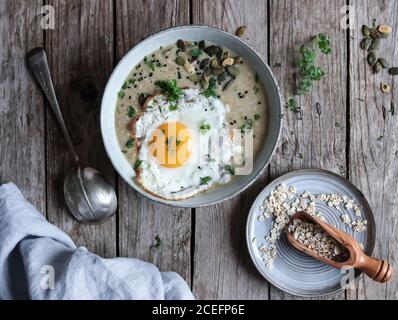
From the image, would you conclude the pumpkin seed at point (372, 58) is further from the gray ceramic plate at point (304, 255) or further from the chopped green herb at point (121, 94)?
the chopped green herb at point (121, 94)

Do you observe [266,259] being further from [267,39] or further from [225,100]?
[267,39]

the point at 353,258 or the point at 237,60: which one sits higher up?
the point at 237,60

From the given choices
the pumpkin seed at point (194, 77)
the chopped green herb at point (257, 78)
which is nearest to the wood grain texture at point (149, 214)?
the pumpkin seed at point (194, 77)

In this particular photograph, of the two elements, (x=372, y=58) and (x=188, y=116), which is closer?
(x=188, y=116)

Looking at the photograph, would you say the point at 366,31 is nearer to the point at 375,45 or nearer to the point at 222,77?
the point at 375,45

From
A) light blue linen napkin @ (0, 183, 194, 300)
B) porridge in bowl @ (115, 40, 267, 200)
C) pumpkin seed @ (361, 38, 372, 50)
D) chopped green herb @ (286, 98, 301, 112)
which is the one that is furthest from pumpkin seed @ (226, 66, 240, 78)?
light blue linen napkin @ (0, 183, 194, 300)

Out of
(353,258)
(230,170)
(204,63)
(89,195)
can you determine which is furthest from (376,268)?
(89,195)
